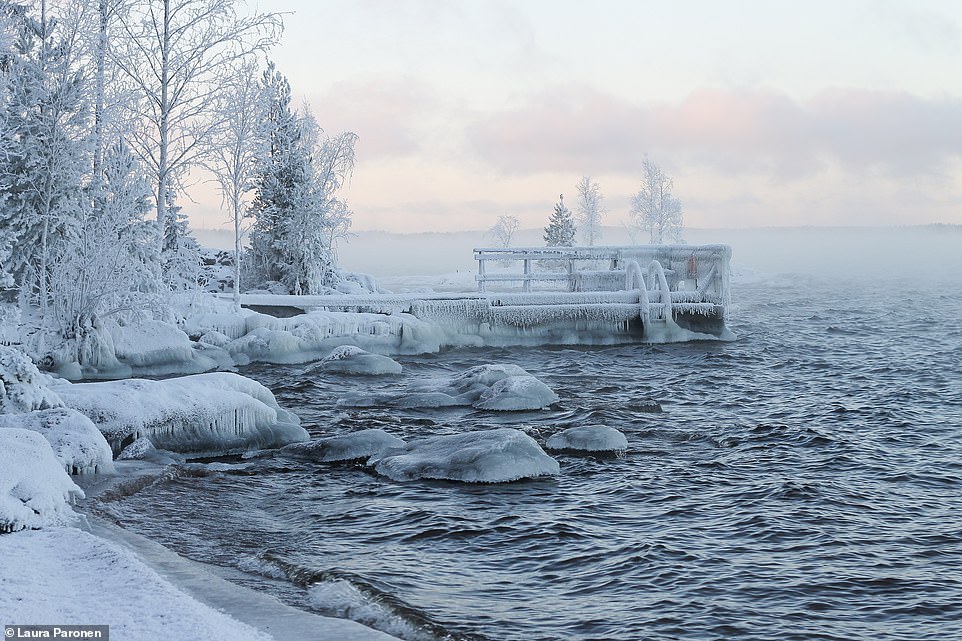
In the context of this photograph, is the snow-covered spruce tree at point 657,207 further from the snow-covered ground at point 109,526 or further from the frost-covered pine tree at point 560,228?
the snow-covered ground at point 109,526

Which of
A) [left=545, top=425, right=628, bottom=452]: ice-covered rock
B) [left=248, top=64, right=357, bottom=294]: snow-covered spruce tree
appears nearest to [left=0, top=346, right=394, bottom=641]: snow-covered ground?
[left=545, top=425, right=628, bottom=452]: ice-covered rock

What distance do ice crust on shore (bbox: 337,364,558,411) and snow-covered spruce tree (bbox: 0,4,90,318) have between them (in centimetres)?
867

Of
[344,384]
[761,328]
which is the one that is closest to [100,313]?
[344,384]

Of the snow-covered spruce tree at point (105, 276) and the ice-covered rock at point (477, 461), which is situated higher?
the snow-covered spruce tree at point (105, 276)

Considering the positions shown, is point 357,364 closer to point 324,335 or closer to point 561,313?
point 324,335

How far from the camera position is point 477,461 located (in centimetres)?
1017

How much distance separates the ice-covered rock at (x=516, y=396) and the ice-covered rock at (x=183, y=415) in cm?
338

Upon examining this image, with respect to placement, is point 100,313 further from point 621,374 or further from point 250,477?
point 621,374

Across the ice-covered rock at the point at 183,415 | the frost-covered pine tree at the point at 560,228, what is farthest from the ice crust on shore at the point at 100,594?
the frost-covered pine tree at the point at 560,228

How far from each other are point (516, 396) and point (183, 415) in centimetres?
529

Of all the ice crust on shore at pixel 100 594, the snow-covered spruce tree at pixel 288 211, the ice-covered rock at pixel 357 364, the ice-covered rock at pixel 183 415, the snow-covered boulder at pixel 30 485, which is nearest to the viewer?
the ice crust on shore at pixel 100 594

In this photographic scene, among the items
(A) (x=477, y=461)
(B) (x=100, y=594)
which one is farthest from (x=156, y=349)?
(B) (x=100, y=594)

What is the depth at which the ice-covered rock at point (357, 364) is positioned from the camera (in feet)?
58.7

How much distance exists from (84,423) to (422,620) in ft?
17.0
